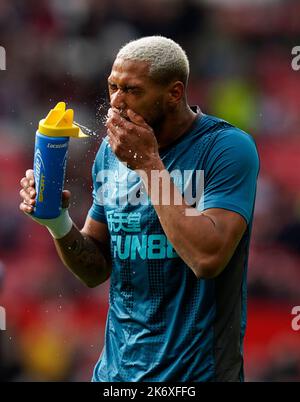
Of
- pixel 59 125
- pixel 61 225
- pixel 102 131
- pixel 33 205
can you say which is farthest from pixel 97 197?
pixel 102 131

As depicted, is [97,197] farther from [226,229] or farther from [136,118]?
[226,229]

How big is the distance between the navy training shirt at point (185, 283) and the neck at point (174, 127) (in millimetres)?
26

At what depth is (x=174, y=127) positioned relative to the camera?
3.39m

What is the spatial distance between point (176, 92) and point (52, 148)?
1.63 ft

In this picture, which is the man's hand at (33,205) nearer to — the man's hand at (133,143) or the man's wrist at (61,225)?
the man's wrist at (61,225)

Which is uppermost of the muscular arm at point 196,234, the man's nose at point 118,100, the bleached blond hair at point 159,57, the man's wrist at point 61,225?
the bleached blond hair at point 159,57

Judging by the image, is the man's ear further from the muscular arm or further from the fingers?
the muscular arm

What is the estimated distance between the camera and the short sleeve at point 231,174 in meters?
3.18

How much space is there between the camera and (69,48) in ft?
32.2

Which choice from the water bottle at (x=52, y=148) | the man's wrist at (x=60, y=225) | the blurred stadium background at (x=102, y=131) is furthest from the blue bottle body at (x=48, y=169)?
the blurred stadium background at (x=102, y=131)

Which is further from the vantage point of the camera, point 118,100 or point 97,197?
point 97,197

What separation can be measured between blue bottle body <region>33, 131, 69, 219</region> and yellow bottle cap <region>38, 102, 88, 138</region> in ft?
0.06
